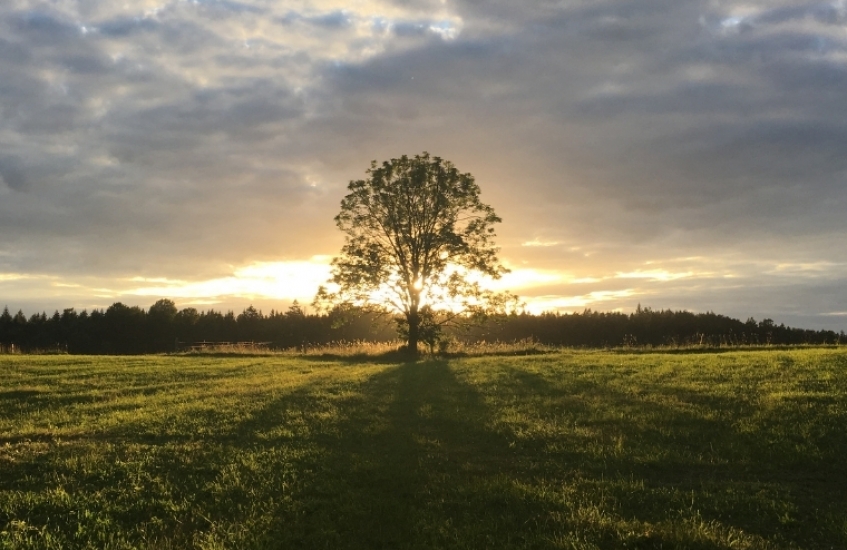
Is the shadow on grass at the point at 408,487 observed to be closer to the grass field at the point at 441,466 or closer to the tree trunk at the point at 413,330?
the grass field at the point at 441,466

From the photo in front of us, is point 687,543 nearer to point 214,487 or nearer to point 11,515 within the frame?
point 214,487

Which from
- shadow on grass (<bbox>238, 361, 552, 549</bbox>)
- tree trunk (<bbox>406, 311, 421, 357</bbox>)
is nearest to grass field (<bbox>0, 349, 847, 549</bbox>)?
shadow on grass (<bbox>238, 361, 552, 549</bbox>)

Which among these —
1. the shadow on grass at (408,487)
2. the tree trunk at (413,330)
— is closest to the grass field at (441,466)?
the shadow on grass at (408,487)

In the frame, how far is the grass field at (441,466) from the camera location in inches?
304

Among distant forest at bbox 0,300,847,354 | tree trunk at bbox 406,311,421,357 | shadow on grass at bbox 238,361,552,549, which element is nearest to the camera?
shadow on grass at bbox 238,361,552,549

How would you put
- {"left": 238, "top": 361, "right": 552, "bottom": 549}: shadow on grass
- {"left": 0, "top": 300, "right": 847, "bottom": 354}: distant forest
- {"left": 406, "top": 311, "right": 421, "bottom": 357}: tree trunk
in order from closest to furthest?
1. {"left": 238, "top": 361, "right": 552, "bottom": 549}: shadow on grass
2. {"left": 406, "top": 311, "right": 421, "bottom": 357}: tree trunk
3. {"left": 0, "top": 300, "right": 847, "bottom": 354}: distant forest

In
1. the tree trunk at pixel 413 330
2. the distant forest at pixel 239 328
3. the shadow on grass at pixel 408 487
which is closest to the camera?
the shadow on grass at pixel 408 487

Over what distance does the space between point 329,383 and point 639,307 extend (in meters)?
63.3

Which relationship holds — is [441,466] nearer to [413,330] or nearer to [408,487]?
[408,487]

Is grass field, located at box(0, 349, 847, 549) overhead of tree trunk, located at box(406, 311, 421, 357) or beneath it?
beneath

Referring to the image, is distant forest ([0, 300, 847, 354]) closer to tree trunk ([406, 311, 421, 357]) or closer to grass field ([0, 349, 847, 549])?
tree trunk ([406, 311, 421, 357])

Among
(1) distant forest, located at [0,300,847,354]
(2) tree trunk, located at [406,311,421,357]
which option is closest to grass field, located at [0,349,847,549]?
(2) tree trunk, located at [406,311,421,357]

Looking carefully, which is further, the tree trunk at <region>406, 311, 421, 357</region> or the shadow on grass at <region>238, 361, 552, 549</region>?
the tree trunk at <region>406, 311, 421, 357</region>

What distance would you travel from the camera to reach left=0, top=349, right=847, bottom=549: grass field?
7.73 metres
